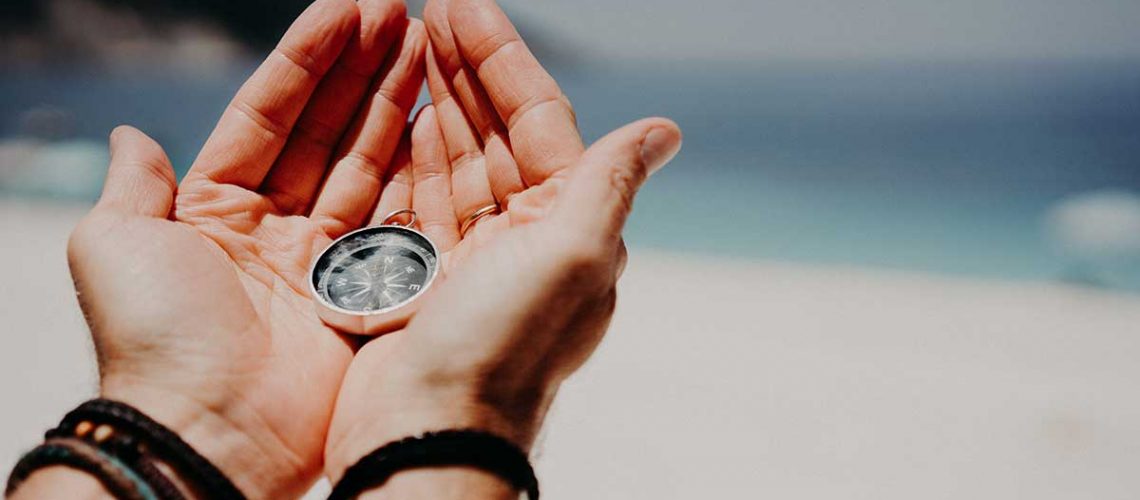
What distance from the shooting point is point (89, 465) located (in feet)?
2.95

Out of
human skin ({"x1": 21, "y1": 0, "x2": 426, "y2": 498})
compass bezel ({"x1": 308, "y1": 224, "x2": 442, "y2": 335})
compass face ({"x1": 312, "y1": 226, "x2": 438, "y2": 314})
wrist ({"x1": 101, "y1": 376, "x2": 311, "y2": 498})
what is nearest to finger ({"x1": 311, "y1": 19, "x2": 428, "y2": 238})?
human skin ({"x1": 21, "y1": 0, "x2": 426, "y2": 498})

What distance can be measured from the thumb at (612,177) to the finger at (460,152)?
487 mm

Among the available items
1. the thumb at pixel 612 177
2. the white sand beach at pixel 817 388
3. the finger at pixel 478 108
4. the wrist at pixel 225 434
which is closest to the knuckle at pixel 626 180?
the thumb at pixel 612 177

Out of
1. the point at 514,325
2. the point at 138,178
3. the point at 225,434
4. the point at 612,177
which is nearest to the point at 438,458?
the point at 514,325

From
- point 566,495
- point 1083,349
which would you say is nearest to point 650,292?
point 566,495

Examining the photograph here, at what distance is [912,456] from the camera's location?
190 centimetres

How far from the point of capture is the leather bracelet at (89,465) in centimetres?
89

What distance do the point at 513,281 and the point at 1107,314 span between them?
105 inches

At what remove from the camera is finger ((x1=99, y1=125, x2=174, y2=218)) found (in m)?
1.19

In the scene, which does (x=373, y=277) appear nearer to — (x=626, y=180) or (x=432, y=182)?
(x=432, y=182)

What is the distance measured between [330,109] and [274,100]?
13cm

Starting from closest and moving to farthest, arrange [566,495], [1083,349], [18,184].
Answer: [566,495] < [1083,349] < [18,184]

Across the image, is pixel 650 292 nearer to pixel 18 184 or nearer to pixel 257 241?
pixel 257 241

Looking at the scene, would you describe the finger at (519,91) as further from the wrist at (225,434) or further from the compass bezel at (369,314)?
the wrist at (225,434)
